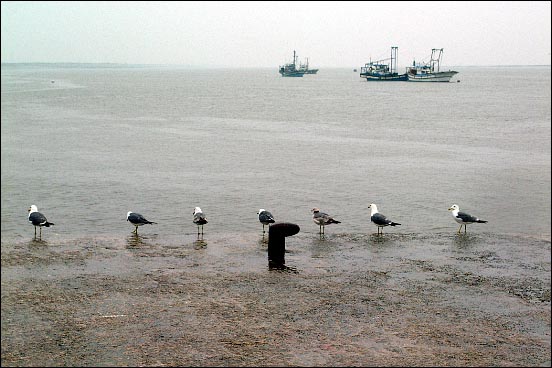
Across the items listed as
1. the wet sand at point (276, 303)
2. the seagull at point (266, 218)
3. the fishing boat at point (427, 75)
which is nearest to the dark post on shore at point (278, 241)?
the wet sand at point (276, 303)

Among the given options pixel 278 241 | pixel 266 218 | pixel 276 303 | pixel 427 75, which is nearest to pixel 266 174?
pixel 266 218

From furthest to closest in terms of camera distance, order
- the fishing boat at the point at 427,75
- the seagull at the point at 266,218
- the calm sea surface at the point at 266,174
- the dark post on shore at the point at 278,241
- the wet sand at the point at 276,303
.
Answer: the fishing boat at the point at 427,75, the calm sea surface at the point at 266,174, the seagull at the point at 266,218, the dark post on shore at the point at 278,241, the wet sand at the point at 276,303

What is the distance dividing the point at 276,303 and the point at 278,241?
2.94 meters

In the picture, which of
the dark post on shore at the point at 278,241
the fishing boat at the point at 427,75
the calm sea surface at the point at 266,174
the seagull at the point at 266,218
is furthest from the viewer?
the fishing boat at the point at 427,75

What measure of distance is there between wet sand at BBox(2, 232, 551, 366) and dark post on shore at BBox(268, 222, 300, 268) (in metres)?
0.32

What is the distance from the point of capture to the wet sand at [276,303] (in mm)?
9719

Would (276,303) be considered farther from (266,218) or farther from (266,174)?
(266,174)

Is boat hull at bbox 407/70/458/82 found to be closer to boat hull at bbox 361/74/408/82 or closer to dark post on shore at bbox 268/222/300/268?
boat hull at bbox 361/74/408/82

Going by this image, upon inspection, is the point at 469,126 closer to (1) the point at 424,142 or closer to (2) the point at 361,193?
(1) the point at 424,142

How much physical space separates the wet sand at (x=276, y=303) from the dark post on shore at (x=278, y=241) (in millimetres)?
319

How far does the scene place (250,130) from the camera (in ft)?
168

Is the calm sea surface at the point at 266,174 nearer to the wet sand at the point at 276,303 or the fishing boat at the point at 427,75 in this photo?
the wet sand at the point at 276,303

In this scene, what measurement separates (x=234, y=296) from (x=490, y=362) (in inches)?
206

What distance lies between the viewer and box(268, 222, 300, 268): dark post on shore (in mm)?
14664
